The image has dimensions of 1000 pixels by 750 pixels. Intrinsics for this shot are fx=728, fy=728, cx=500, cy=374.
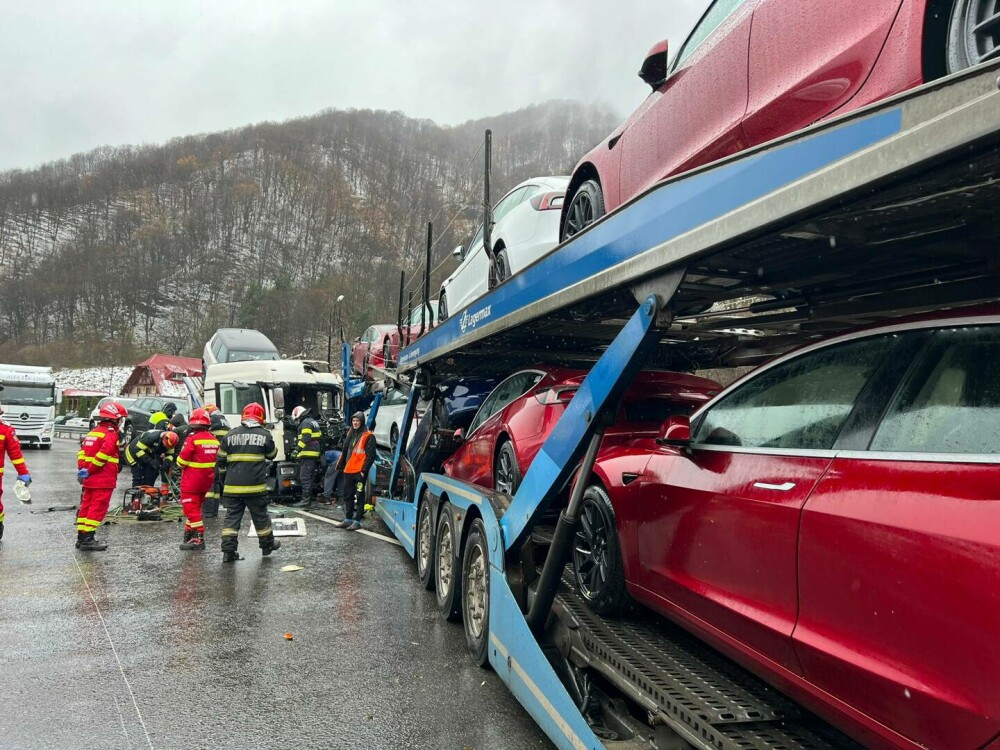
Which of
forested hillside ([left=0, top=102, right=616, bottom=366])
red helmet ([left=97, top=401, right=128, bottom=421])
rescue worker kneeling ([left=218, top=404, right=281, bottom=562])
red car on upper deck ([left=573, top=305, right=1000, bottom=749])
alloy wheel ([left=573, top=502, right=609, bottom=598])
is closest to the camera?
red car on upper deck ([left=573, top=305, right=1000, bottom=749])

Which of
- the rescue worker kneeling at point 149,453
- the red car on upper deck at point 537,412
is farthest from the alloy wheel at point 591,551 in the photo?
the rescue worker kneeling at point 149,453

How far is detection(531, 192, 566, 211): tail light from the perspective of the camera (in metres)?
6.24

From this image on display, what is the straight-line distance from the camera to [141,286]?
92.4 metres

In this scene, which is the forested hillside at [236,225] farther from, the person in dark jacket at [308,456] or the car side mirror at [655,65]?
the car side mirror at [655,65]

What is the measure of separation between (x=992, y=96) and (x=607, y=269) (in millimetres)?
1757

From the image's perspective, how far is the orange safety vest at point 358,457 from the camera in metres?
9.86

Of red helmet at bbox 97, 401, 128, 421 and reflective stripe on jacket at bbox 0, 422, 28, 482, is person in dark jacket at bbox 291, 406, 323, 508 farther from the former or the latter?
reflective stripe on jacket at bbox 0, 422, 28, 482

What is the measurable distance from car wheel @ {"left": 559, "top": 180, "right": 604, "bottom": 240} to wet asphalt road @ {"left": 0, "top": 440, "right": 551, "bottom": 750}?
2.92 meters

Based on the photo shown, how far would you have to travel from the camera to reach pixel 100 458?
808 cm

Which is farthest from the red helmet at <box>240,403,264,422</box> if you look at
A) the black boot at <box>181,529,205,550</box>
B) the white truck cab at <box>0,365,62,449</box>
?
the white truck cab at <box>0,365,62,449</box>

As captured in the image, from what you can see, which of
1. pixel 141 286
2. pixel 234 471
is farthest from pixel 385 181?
pixel 234 471

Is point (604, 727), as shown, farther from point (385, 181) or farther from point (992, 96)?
point (385, 181)

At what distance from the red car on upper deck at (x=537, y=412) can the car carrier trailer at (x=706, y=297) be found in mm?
379

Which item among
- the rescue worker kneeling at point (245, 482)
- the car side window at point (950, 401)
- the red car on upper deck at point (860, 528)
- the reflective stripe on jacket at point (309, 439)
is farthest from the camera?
the reflective stripe on jacket at point (309, 439)
